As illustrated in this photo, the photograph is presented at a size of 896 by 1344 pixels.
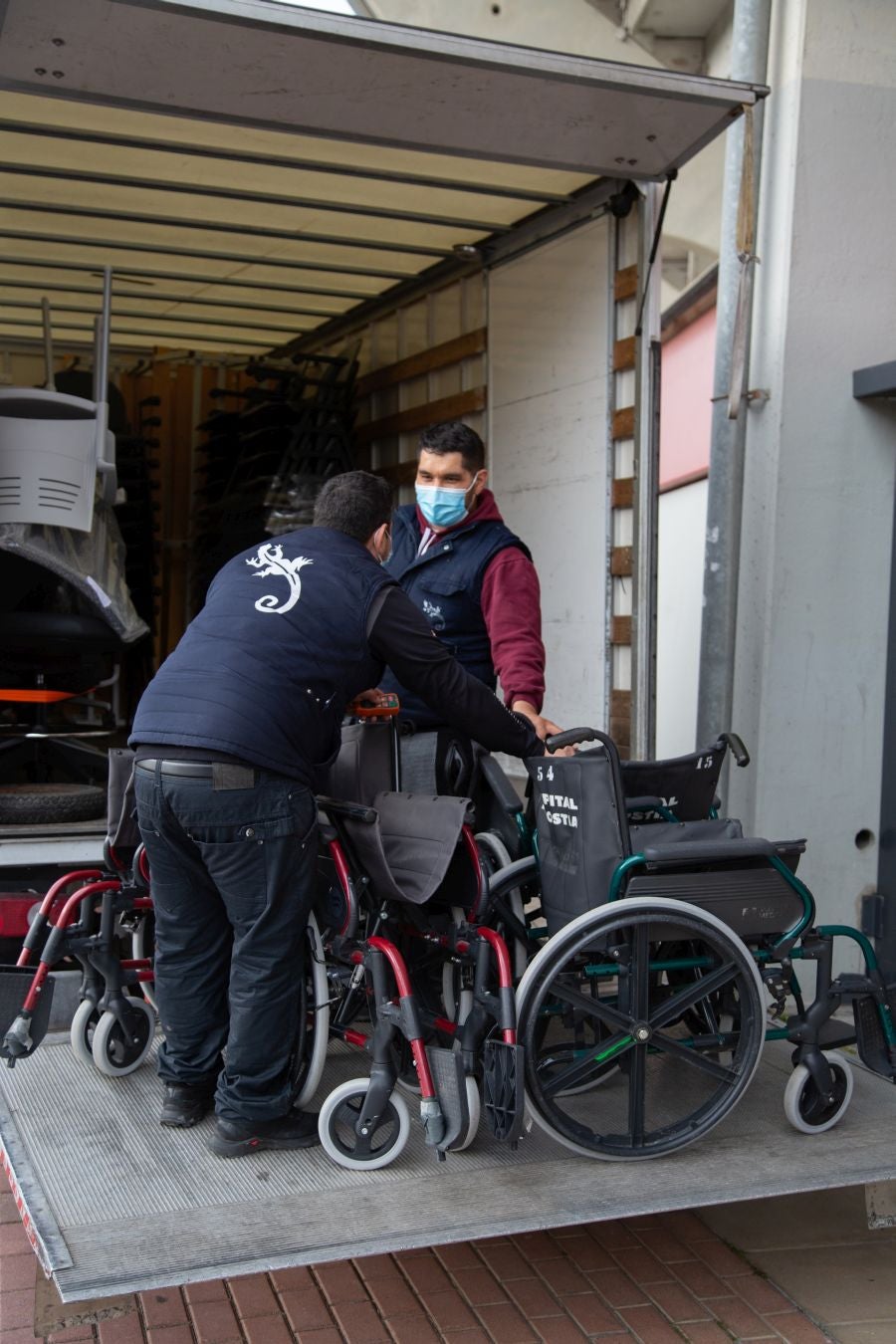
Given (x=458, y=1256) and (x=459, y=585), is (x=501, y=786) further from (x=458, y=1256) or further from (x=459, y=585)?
(x=458, y=1256)

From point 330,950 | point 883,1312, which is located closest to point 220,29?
point 330,950

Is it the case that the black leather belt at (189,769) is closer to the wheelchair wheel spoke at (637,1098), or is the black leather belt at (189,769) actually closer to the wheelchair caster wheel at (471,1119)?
the wheelchair caster wheel at (471,1119)

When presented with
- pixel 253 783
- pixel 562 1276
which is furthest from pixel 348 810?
pixel 562 1276

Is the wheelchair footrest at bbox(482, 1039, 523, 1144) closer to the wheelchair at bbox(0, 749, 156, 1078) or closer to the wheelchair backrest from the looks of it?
the wheelchair backrest

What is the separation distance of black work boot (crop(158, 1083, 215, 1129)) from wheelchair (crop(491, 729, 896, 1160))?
86cm

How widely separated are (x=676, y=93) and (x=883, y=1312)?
3.66 m

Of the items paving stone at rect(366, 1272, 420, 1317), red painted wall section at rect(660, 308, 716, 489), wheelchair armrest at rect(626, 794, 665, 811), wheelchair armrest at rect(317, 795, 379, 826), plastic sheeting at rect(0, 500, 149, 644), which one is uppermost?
red painted wall section at rect(660, 308, 716, 489)

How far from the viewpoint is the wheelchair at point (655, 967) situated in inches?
125

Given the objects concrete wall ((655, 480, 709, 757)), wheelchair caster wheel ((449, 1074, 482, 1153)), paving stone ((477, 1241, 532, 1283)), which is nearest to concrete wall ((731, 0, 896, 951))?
concrete wall ((655, 480, 709, 757))

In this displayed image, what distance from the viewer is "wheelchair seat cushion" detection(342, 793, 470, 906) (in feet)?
10.9

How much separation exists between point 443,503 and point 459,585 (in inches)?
10.3

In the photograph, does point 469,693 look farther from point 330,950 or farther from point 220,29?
point 220,29

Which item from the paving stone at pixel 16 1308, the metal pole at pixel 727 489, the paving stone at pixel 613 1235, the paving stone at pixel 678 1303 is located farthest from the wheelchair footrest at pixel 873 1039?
the paving stone at pixel 16 1308

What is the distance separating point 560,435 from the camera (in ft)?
20.2
